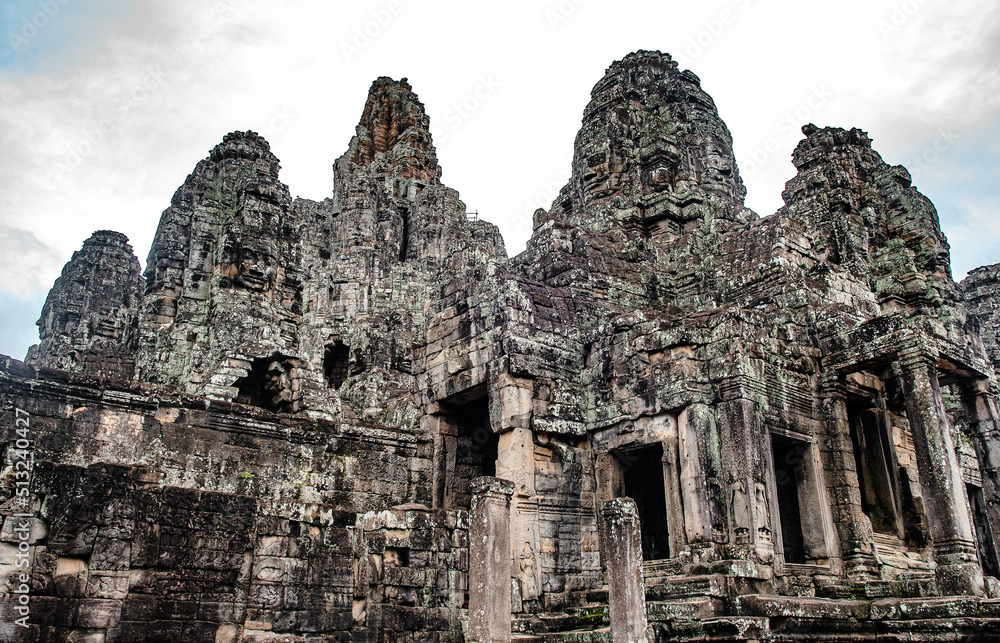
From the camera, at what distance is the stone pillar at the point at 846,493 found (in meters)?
12.2

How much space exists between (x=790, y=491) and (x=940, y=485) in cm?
281

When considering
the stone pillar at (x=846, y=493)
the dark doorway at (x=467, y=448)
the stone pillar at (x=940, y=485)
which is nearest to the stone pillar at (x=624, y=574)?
the stone pillar at (x=846, y=493)

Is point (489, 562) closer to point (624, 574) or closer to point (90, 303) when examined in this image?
point (624, 574)

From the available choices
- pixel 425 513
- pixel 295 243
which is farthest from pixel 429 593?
pixel 295 243

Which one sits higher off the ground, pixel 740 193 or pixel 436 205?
pixel 436 205

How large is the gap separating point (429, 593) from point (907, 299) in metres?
12.9

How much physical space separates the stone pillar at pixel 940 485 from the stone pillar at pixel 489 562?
6157mm

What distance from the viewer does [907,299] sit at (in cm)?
1758

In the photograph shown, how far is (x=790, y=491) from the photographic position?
45.7 ft

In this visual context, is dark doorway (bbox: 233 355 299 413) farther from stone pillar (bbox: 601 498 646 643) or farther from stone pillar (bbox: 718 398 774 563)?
A: stone pillar (bbox: 718 398 774 563)

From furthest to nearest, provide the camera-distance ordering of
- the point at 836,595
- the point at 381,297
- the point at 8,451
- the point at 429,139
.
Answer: the point at 429,139 → the point at 381,297 → the point at 836,595 → the point at 8,451

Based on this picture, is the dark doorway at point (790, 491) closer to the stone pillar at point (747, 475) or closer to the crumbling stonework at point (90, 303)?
the stone pillar at point (747, 475)

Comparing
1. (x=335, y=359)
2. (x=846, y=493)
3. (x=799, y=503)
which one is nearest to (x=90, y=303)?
(x=335, y=359)

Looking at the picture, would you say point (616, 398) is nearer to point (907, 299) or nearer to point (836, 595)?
point (836, 595)
